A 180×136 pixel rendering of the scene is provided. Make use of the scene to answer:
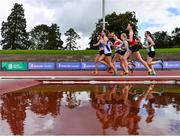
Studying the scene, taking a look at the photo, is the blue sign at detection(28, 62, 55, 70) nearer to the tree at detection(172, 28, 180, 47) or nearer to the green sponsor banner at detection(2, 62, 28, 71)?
the green sponsor banner at detection(2, 62, 28, 71)

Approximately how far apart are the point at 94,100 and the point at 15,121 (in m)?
2.62

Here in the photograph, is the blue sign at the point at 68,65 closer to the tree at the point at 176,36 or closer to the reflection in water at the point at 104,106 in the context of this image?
the reflection in water at the point at 104,106

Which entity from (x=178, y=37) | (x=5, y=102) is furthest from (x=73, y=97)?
(x=178, y=37)

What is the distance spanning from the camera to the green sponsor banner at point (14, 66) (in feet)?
118

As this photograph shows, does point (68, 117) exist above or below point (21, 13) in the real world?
below

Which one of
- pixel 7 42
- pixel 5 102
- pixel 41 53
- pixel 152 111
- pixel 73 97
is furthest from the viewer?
→ pixel 7 42

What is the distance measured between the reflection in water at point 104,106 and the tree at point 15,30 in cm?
7457

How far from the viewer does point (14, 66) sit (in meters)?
36.4

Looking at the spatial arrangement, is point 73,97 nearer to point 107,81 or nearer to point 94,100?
point 94,100

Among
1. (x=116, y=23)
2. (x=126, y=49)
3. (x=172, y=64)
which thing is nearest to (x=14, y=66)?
(x=172, y=64)

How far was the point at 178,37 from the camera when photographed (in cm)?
9531

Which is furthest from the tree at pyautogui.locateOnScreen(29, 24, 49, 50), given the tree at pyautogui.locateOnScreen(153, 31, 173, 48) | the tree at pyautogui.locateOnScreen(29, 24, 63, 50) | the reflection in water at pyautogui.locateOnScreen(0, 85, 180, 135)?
the reflection in water at pyautogui.locateOnScreen(0, 85, 180, 135)

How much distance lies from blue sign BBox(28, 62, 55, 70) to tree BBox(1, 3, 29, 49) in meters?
47.7

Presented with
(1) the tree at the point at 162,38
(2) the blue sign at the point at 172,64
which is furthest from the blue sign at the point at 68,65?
(1) the tree at the point at 162,38
